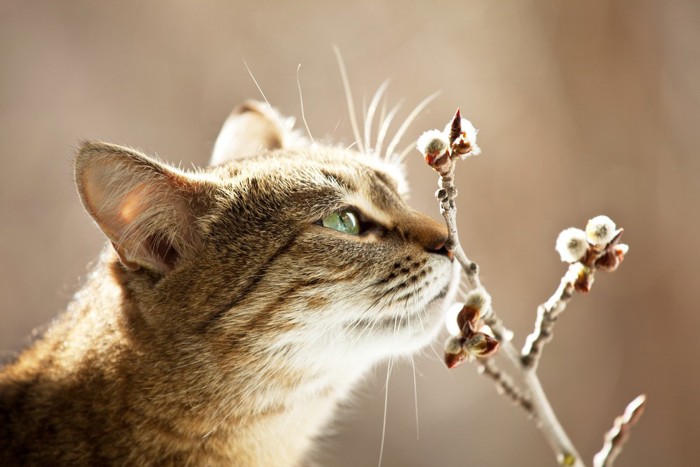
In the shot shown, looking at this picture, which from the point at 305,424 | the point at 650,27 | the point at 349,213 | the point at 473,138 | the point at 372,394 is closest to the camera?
the point at 473,138

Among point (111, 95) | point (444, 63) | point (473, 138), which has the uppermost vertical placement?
point (111, 95)

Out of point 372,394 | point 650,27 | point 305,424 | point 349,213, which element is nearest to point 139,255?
point 349,213

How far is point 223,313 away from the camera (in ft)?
4.56

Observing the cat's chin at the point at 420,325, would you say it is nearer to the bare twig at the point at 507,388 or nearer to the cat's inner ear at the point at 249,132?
the bare twig at the point at 507,388

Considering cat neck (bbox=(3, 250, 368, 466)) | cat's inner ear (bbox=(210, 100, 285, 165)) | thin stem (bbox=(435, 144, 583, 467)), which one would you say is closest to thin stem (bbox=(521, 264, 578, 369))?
thin stem (bbox=(435, 144, 583, 467))

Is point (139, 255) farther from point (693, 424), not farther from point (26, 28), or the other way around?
point (693, 424)

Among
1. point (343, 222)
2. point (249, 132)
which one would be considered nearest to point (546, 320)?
point (343, 222)

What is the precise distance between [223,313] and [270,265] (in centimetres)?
13

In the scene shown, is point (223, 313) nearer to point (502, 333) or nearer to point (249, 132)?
point (502, 333)

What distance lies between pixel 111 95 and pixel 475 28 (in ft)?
4.85

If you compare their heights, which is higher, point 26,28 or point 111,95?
point 26,28

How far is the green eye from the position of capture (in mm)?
1483

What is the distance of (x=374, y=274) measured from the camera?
140 cm

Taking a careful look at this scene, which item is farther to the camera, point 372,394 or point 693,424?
point 372,394
